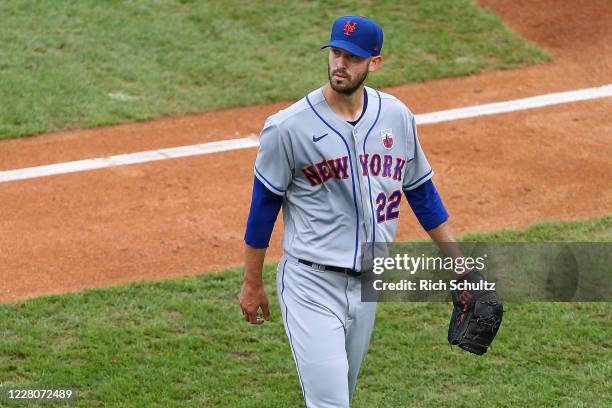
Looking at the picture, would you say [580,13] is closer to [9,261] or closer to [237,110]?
[237,110]

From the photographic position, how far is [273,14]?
11953mm

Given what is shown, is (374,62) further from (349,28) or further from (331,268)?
(331,268)

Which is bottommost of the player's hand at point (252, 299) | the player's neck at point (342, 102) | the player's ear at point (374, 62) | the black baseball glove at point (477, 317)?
the black baseball glove at point (477, 317)

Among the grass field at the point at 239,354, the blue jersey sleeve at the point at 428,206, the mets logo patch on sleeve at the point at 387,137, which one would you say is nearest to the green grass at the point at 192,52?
the grass field at the point at 239,354

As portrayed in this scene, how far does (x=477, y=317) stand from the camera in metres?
5.32

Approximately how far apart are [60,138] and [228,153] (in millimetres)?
1410

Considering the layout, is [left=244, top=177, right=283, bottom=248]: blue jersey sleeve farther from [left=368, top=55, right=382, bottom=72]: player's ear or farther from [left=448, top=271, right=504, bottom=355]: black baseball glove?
[left=448, top=271, right=504, bottom=355]: black baseball glove

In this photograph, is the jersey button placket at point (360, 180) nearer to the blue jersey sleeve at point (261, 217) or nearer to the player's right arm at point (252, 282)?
the blue jersey sleeve at point (261, 217)

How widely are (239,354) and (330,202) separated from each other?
2018 mm

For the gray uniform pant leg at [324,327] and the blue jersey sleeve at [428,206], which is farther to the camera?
the blue jersey sleeve at [428,206]

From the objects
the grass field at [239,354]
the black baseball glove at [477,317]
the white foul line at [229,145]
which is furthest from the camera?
the white foul line at [229,145]

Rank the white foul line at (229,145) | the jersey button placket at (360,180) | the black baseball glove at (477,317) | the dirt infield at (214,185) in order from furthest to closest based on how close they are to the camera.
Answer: the white foul line at (229,145) < the dirt infield at (214,185) < the black baseball glove at (477,317) < the jersey button placket at (360,180)

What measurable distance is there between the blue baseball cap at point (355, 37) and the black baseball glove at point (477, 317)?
3.78 feet

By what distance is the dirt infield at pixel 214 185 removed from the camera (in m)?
7.91
